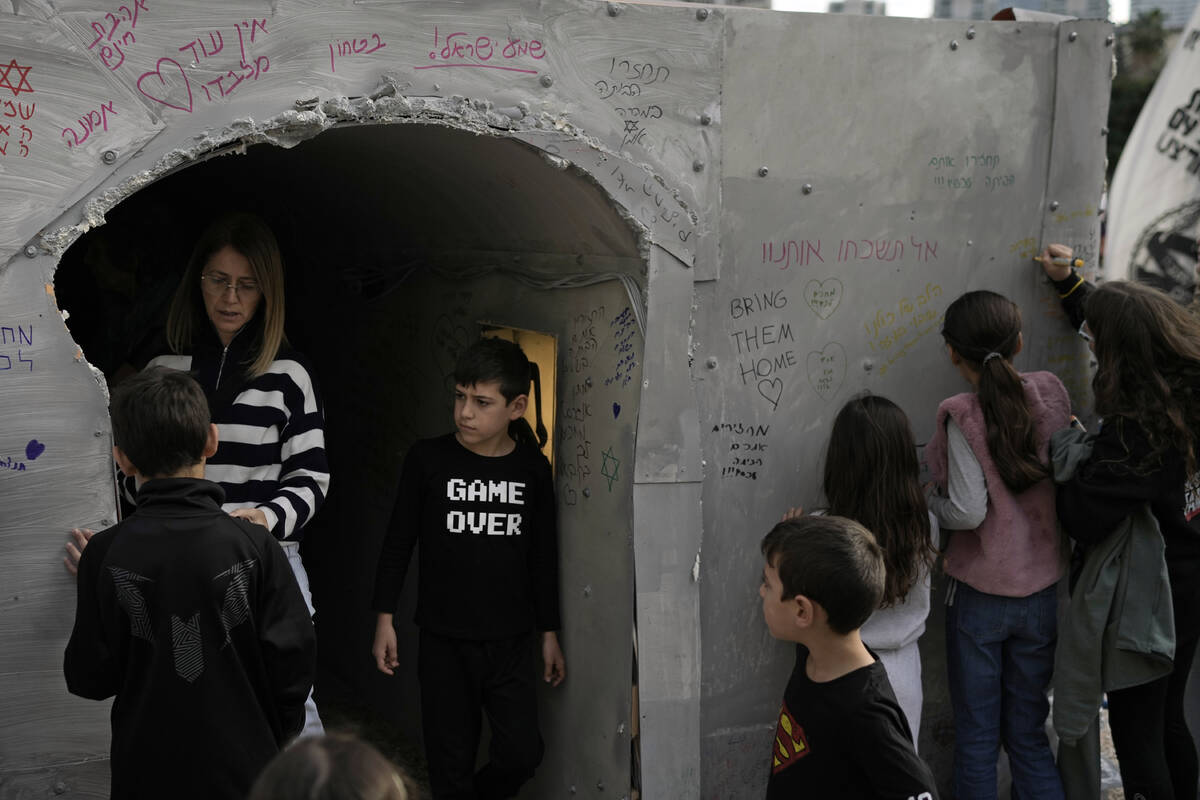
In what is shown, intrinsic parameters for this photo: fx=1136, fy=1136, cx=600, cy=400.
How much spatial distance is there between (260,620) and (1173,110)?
6.44m

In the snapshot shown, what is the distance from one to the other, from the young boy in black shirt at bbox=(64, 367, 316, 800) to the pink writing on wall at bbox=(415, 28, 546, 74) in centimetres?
128

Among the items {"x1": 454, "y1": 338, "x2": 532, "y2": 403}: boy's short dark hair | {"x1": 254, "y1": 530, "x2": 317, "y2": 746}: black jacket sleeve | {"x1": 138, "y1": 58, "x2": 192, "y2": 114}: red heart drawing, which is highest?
{"x1": 138, "y1": 58, "x2": 192, "y2": 114}: red heart drawing

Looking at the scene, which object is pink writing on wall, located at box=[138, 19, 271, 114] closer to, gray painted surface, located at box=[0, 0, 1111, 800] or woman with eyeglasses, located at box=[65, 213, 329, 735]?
gray painted surface, located at box=[0, 0, 1111, 800]

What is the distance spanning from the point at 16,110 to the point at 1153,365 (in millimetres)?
3381

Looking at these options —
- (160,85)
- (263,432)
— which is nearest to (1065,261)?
(263,432)

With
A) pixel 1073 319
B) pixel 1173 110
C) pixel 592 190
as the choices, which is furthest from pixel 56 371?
pixel 1173 110

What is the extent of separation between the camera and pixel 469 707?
162 inches

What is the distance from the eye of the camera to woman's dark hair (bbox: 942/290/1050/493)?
392 cm

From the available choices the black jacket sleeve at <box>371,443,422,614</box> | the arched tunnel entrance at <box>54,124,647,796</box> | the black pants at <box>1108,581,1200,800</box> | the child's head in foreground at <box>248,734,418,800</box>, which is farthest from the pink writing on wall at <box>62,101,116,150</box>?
the black pants at <box>1108,581,1200,800</box>

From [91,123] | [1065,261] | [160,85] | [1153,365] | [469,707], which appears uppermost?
[160,85]

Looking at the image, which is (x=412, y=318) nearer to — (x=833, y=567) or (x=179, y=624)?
(x=179, y=624)

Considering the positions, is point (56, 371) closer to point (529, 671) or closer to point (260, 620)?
point (260, 620)

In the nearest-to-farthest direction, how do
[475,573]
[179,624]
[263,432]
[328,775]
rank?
[328,775] < [179,624] < [263,432] < [475,573]

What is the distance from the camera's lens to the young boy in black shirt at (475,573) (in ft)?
13.3
